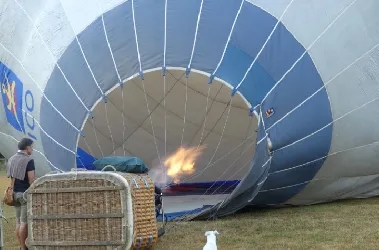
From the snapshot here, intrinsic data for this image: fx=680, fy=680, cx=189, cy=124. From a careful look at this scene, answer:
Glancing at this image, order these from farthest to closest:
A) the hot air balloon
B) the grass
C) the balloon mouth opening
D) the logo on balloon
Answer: the balloon mouth opening, the logo on balloon, the hot air balloon, the grass

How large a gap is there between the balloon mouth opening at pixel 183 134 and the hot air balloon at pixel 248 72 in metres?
1.08

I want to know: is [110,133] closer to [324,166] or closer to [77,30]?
[77,30]

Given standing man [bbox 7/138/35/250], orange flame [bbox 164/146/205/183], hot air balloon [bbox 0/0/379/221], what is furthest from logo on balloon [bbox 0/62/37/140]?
orange flame [bbox 164/146/205/183]

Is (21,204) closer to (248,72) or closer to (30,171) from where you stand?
(30,171)

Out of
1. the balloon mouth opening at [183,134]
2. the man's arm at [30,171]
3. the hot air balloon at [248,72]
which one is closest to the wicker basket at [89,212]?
the man's arm at [30,171]

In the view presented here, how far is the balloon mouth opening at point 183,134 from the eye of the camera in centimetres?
786

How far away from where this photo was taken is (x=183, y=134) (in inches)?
333

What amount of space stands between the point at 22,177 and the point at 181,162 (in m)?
3.21

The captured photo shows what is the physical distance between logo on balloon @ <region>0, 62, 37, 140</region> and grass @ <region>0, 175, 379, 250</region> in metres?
1.02

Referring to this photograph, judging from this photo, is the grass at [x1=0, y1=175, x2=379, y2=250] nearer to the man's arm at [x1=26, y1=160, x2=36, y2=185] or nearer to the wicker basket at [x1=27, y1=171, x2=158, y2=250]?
the wicker basket at [x1=27, y1=171, x2=158, y2=250]

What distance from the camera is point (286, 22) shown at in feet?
19.0

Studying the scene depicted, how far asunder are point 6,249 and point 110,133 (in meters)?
2.73

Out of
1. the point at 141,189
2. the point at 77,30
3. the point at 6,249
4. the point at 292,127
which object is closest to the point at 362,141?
the point at 292,127

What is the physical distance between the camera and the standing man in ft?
16.6
